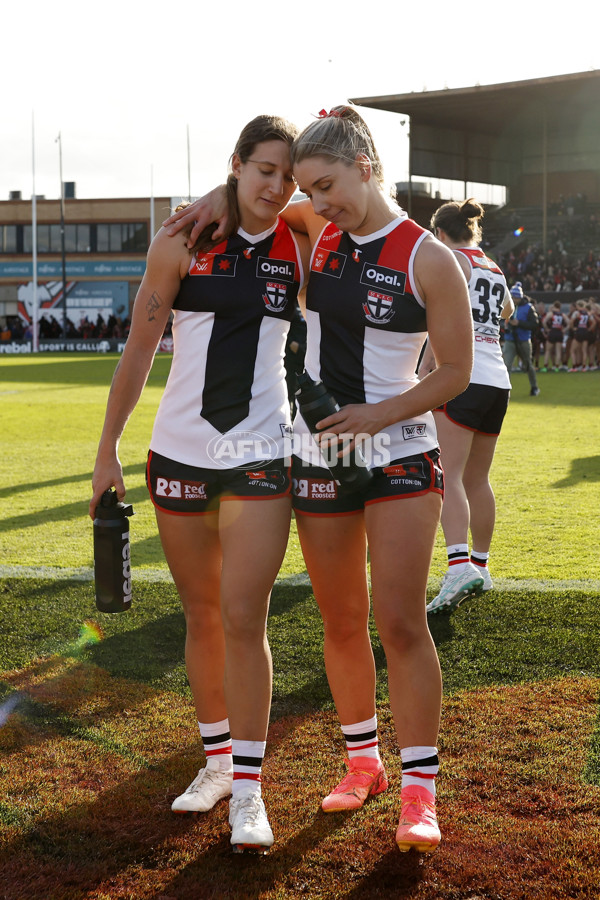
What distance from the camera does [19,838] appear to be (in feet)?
9.23

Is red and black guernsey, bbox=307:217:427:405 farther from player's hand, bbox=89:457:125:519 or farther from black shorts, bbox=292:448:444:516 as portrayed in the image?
player's hand, bbox=89:457:125:519

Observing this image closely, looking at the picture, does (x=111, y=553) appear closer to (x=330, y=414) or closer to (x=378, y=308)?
(x=330, y=414)

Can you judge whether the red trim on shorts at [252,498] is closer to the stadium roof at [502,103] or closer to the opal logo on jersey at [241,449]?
the opal logo on jersey at [241,449]

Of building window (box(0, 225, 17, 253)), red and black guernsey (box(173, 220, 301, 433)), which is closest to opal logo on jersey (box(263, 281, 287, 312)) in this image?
red and black guernsey (box(173, 220, 301, 433))

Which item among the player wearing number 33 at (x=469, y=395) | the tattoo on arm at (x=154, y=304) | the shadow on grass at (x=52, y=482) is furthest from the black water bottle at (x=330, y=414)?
the shadow on grass at (x=52, y=482)

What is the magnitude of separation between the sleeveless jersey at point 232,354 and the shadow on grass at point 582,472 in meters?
6.33

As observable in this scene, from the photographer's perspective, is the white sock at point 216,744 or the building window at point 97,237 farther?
the building window at point 97,237

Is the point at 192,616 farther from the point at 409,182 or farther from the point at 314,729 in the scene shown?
the point at 409,182

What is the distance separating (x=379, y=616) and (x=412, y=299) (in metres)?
0.93

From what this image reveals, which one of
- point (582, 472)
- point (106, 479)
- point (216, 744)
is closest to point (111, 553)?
point (106, 479)

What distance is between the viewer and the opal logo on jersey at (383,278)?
2.74 meters

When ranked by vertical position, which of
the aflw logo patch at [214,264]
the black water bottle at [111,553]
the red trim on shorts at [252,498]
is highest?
the aflw logo patch at [214,264]

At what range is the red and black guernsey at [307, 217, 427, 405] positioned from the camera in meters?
2.75

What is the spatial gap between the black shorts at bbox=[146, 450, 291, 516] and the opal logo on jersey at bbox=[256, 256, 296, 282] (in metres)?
0.57
